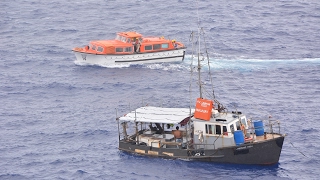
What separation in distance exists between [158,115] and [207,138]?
538 centimetres

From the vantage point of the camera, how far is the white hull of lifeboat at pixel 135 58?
322 feet

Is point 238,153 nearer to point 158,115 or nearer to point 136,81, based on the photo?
point 158,115

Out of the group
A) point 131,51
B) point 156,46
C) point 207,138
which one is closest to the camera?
point 207,138

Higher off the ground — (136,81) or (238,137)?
(238,137)

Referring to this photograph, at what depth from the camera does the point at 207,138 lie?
65438 millimetres

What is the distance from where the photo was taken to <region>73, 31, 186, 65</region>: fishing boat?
98062 millimetres

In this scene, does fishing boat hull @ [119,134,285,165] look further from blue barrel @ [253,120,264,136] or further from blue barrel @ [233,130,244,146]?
blue barrel @ [253,120,264,136]

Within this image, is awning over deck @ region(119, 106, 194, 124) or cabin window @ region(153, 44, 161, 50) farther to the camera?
cabin window @ region(153, 44, 161, 50)

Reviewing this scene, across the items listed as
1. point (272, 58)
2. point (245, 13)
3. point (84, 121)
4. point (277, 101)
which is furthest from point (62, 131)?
point (245, 13)

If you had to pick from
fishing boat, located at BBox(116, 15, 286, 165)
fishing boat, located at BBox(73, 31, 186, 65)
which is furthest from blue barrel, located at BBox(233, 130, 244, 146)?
fishing boat, located at BBox(73, 31, 186, 65)

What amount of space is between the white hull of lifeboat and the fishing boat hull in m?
33.1

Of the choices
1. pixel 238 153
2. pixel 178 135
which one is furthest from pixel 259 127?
pixel 178 135

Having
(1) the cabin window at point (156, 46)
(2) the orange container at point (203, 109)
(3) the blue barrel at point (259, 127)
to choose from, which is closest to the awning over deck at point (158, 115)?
(2) the orange container at point (203, 109)

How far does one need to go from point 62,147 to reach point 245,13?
183ft
